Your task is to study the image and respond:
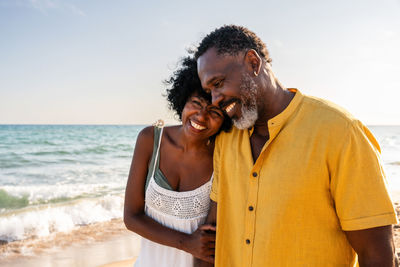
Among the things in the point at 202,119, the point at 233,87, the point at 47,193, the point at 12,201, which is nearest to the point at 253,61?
the point at 233,87

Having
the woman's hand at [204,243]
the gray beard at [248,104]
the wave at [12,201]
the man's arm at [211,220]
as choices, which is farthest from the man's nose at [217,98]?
the wave at [12,201]

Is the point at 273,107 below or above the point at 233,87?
below

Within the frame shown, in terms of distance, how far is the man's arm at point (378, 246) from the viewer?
4.83 feet

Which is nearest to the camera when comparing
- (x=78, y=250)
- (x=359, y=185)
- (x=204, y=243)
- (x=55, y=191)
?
(x=359, y=185)

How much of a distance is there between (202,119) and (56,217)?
19.8 feet

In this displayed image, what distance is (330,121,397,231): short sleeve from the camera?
4.74ft

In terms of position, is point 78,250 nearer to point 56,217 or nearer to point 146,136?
point 56,217

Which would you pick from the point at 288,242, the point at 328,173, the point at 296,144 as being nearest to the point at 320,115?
the point at 296,144

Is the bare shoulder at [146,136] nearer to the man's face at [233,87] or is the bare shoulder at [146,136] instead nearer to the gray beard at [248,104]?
the man's face at [233,87]

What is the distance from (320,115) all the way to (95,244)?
5168 mm

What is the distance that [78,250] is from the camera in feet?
18.0

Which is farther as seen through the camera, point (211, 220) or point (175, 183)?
point (175, 183)

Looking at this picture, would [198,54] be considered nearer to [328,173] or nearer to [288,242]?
[328,173]

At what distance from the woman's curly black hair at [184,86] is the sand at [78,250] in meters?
3.01
